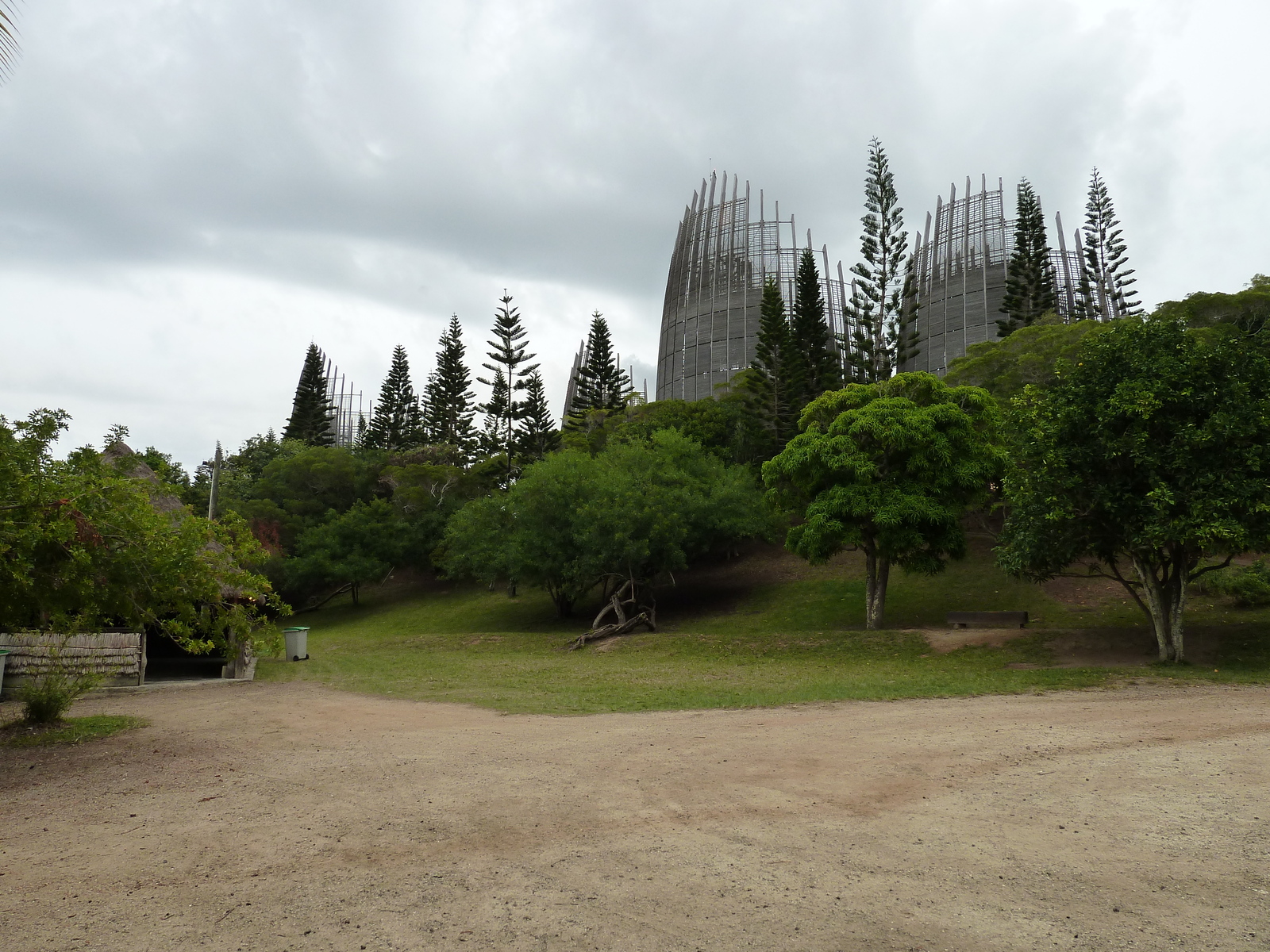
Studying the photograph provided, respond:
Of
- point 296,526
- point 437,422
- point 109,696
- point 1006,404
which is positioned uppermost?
point 437,422

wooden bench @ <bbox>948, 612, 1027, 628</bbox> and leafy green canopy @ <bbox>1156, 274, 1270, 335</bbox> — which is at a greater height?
leafy green canopy @ <bbox>1156, 274, 1270, 335</bbox>

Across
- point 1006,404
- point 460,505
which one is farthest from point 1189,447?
point 460,505

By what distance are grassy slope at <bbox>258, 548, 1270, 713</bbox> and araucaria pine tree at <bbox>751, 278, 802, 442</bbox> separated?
6.95 meters

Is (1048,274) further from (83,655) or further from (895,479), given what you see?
(83,655)

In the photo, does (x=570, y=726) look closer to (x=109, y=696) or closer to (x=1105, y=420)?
(x=109, y=696)

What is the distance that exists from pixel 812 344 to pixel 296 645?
27519mm

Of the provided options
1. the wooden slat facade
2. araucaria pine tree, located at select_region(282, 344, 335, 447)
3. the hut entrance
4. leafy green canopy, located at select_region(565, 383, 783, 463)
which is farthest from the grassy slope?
araucaria pine tree, located at select_region(282, 344, 335, 447)

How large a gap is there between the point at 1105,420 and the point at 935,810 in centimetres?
1152

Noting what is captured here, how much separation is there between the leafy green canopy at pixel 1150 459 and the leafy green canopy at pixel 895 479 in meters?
5.58

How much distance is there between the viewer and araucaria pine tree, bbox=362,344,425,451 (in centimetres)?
5456

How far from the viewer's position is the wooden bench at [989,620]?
20.3 meters

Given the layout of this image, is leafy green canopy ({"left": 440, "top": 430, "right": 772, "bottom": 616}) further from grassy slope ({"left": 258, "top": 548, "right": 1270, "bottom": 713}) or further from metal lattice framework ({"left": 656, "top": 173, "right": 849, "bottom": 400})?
metal lattice framework ({"left": 656, "top": 173, "right": 849, "bottom": 400})

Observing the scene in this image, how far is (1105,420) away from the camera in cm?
1415

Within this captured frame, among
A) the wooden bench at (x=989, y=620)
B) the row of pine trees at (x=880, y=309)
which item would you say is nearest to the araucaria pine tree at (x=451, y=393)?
the row of pine trees at (x=880, y=309)
